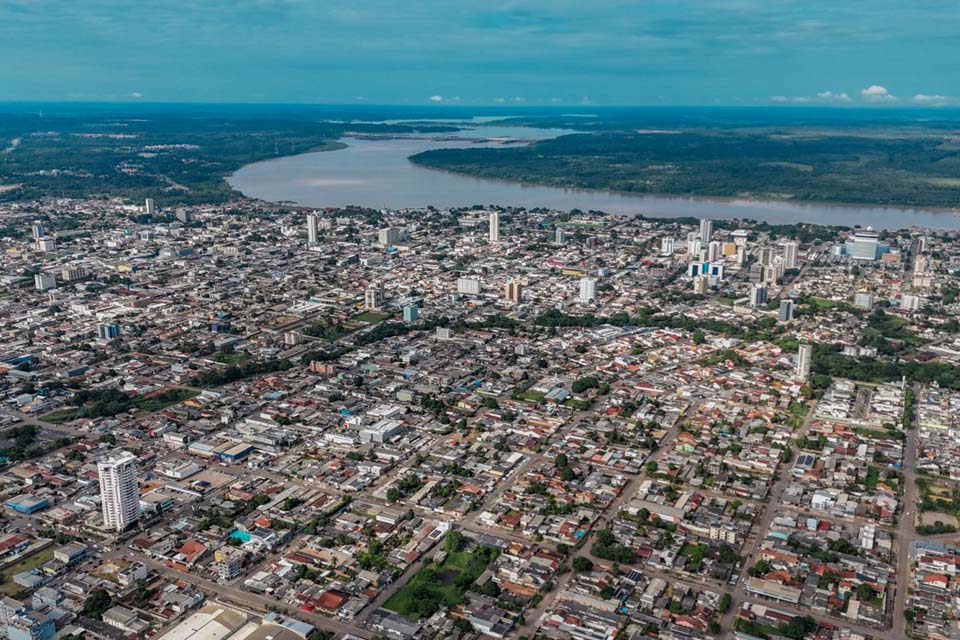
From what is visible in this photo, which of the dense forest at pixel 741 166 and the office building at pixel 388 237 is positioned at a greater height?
the dense forest at pixel 741 166

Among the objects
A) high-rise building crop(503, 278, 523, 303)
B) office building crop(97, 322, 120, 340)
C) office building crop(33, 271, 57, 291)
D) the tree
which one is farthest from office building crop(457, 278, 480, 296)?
the tree

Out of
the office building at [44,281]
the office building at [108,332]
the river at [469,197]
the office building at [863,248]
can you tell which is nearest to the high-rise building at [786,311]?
the office building at [863,248]

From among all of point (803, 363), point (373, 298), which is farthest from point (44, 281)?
point (803, 363)

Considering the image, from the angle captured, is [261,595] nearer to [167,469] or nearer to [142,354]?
[167,469]

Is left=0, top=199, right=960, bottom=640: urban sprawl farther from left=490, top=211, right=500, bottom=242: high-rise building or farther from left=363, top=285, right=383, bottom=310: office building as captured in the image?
left=490, top=211, right=500, bottom=242: high-rise building

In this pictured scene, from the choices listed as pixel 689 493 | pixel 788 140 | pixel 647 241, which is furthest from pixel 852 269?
pixel 788 140

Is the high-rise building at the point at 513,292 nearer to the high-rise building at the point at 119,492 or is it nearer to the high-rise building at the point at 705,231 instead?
the high-rise building at the point at 705,231

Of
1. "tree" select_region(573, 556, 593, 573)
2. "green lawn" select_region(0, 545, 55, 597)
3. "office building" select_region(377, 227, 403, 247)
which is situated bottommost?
"green lawn" select_region(0, 545, 55, 597)
